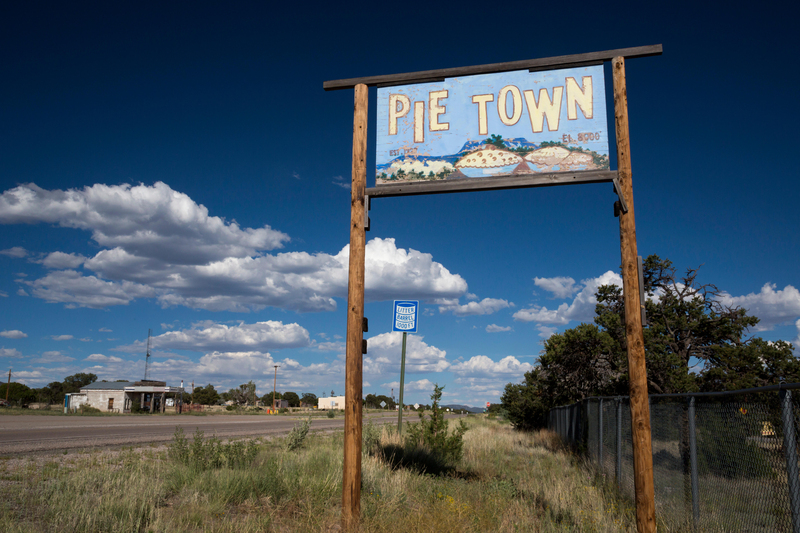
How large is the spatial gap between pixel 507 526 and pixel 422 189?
448cm

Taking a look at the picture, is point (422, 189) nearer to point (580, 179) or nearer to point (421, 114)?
point (421, 114)

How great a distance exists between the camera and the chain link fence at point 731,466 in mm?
4426

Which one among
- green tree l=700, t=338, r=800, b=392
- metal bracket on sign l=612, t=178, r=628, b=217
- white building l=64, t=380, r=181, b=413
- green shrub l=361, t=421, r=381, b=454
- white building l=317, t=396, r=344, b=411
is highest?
metal bracket on sign l=612, t=178, r=628, b=217

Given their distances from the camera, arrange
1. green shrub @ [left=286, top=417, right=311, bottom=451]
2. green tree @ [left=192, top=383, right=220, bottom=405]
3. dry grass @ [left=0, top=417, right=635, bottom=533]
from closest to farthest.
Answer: dry grass @ [left=0, top=417, right=635, bottom=533] → green shrub @ [left=286, top=417, right=311, bottom=451] → green tree @ [left=192, top=383, right=220, bottom=405]

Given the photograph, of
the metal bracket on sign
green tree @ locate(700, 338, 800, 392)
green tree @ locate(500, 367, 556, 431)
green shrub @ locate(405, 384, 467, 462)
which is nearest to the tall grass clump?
green shrub @ locate(405, 384, 467, 462)

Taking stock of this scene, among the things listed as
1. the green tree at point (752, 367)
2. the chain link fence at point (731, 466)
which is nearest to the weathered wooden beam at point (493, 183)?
→ the chain link fence at point (731, 466)

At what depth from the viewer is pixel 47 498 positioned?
22.1 feet

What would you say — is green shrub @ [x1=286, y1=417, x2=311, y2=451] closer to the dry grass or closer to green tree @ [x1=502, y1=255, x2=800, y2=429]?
the dry grass

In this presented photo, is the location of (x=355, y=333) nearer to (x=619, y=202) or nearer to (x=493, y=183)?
(x=493, y=183)

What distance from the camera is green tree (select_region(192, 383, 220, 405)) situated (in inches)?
4247

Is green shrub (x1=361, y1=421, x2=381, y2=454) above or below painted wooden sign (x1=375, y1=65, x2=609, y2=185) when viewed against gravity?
below

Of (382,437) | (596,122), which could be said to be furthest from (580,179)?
(382,437)

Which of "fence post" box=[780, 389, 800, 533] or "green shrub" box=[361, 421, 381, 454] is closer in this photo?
"fence post" box=[780, 389, 800, 533]

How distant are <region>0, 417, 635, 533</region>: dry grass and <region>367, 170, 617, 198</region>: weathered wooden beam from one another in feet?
13.8
